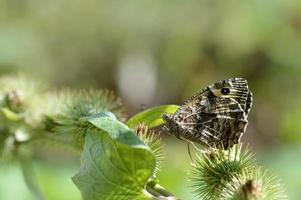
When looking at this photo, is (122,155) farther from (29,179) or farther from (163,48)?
(163,48)

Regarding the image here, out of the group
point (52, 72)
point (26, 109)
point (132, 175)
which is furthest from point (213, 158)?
point (52, 72)

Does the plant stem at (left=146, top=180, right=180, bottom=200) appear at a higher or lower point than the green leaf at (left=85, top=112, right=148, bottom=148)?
lower

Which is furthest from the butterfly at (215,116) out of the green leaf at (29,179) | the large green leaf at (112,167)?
the green leaf at (29,179)

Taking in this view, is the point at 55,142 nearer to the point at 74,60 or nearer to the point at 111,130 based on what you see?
the point at 111,130

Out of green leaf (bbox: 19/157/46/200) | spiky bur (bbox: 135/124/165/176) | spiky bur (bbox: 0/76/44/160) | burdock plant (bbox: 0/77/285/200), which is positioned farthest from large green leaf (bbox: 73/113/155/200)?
spiky bur (bbox: 0/76/44/160)

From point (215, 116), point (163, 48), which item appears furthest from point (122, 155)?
point (163, 48)

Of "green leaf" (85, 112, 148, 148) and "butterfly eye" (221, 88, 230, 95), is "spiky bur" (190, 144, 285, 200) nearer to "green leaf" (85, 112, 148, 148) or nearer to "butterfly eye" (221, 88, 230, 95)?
"butterfly eye" (221, 88, 230, 95)

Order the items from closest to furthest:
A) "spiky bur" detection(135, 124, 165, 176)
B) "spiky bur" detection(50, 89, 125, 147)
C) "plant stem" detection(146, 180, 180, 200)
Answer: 1. "plant stem" detection(146, 180, 180, 200)
2. "spiky bur" detection(135, 124, 165, 176)
3. "spiky bur" detection(50, 89, 125, 147)
